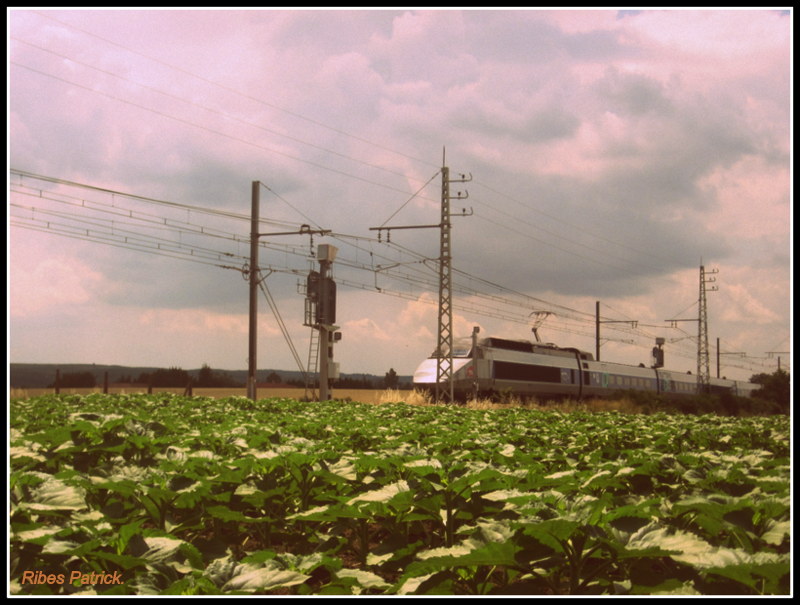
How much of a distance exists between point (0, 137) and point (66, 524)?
2.38 meters

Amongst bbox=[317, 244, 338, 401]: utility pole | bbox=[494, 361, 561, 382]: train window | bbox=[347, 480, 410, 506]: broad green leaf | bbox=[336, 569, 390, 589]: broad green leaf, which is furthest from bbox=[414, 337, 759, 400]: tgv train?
bbox=[336, 569, 390, 589]: broad green leaf

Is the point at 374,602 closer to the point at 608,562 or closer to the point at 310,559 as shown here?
the point at 310,559

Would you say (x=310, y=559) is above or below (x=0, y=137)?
below

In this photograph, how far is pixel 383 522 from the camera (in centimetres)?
471

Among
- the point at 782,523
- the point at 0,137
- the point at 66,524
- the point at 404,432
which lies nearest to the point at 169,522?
the point at 66,524

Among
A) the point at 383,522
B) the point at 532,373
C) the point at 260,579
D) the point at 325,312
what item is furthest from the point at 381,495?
the point at 532,373

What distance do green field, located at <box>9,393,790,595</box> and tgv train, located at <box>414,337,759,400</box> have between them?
2522 cm

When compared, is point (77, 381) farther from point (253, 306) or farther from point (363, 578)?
point (363, 578)

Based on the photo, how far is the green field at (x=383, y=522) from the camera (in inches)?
115

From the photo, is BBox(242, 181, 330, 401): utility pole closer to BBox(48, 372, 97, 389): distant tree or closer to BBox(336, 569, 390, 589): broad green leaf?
BBox(48, 372, 97, 389): distant tree

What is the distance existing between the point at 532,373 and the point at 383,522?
1531 inches

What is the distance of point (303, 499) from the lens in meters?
5.14

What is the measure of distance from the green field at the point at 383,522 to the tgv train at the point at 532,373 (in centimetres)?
2522

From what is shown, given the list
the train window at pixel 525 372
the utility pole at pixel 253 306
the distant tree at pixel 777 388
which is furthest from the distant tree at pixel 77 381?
the distant tree at pixel 777 388
